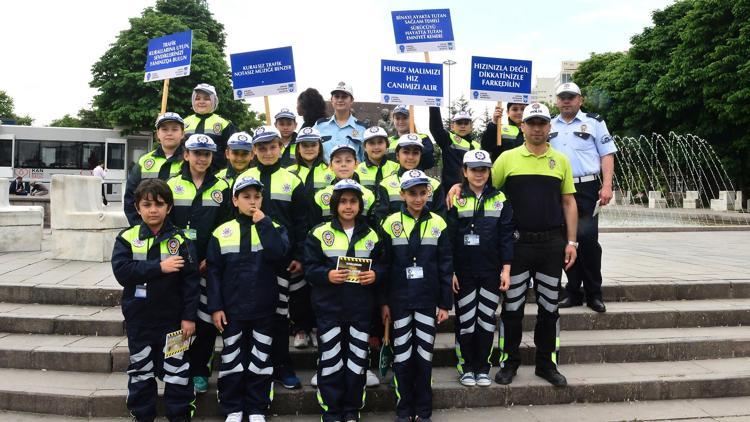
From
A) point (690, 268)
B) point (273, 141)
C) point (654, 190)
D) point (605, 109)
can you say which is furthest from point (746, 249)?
point (605, 109)

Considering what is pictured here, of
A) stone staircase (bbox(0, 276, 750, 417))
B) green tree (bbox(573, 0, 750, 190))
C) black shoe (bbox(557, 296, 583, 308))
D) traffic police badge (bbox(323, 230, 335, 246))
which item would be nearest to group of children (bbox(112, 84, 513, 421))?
traffic police badge (bbox(323, 230, 335, 246))

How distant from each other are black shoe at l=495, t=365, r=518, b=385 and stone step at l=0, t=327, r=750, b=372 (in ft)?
1.31

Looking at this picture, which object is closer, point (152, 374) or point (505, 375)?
point (152, 374)

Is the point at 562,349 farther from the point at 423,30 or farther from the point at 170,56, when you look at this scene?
the point at 170,56

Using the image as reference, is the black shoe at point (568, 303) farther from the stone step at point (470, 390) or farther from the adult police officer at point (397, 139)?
the adult police officer at point (397, 139)

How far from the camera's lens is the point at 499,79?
5.68m

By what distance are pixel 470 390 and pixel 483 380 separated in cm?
14

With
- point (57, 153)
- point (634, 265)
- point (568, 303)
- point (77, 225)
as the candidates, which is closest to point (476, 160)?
point (568, 303)

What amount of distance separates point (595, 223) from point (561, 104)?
1.27 m

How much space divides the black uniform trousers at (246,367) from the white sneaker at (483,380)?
168 cm

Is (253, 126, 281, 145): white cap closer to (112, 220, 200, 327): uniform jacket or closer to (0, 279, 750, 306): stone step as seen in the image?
Result: (112, 220, 200, 327): uniform jacket

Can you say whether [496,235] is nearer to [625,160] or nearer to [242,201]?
[242,201]

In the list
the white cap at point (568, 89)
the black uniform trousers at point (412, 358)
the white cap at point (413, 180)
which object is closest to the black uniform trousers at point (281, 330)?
the black uniform trousers at point (412, 358)

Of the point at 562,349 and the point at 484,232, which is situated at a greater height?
the point at 484,232
